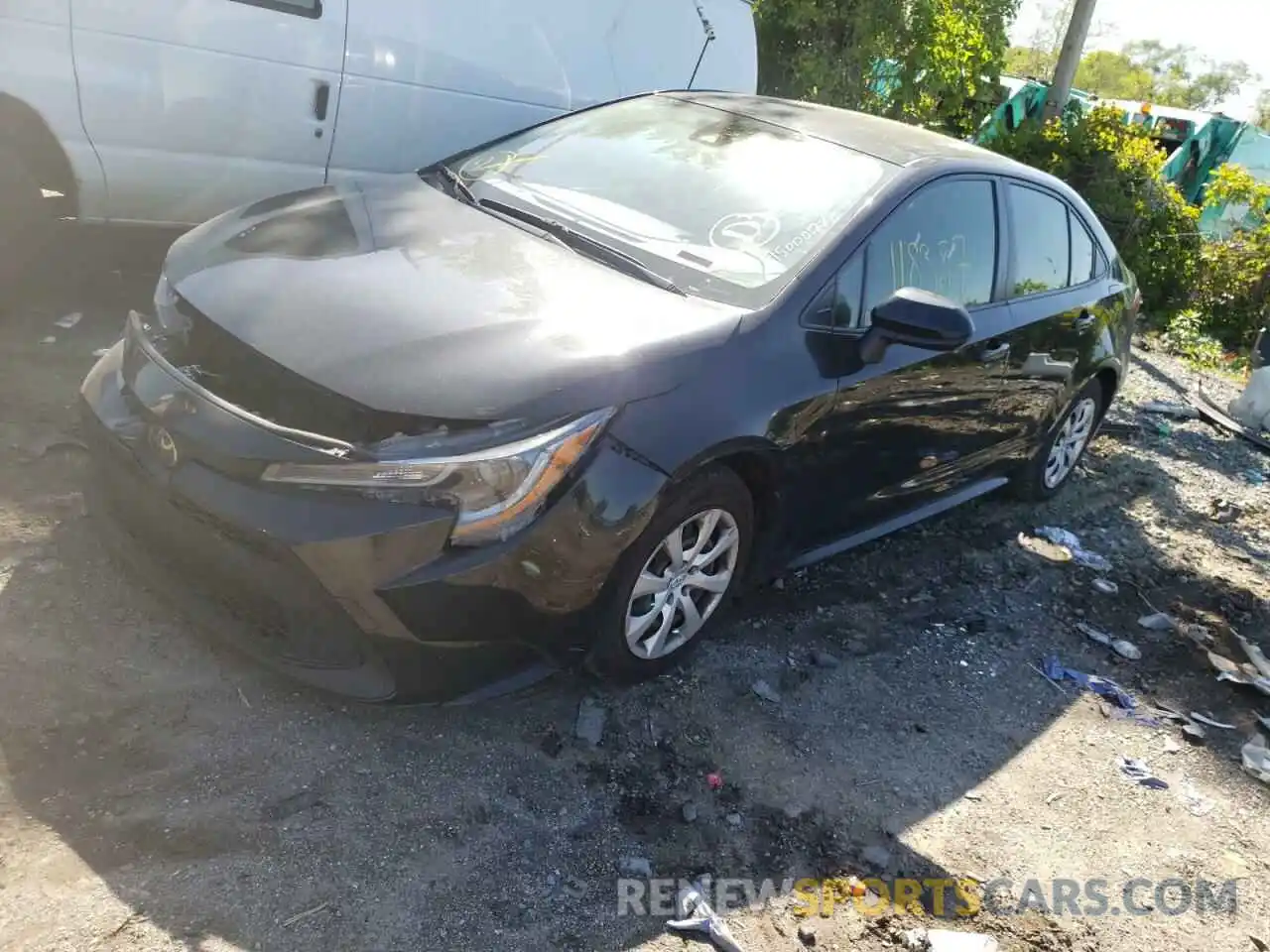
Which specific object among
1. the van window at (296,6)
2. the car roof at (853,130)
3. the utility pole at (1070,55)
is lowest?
the van window at (296,6)

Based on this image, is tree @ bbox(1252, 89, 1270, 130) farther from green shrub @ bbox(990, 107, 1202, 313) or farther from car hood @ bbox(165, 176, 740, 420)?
car hood @ bbox(165, 176, 740, 420)

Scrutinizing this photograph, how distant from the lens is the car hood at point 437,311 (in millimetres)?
2814

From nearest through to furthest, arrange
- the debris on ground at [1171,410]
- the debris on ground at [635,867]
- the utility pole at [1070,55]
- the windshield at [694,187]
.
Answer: the debris on ground at [635,867]
the windshield at [694,187]
the debris on ground at [1171,410]
the utility pole at [1070,55]

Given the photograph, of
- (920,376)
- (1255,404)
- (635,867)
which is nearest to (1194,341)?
(1255,404)

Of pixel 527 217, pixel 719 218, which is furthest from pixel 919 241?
pixel 527 217

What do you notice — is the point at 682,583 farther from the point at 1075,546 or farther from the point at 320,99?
the point at 320,99

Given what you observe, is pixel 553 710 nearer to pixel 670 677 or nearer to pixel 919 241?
pixel 670 677

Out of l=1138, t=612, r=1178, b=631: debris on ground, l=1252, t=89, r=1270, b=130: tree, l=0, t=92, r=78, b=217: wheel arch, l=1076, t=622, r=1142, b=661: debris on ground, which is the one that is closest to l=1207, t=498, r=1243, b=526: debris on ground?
l=1138, t=612, r=1178, b=631: debris on ground

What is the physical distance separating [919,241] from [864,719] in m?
1.71

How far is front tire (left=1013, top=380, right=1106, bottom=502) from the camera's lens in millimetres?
5504

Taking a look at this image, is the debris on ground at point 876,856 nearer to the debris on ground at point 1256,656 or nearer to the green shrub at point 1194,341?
the debris on ground at point 1256,656

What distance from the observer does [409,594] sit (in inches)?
105

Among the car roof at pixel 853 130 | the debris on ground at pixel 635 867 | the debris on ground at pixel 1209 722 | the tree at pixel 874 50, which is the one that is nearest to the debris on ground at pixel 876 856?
the debris on ground at pixel 635 867

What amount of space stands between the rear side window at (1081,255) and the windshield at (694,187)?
5.51ft
